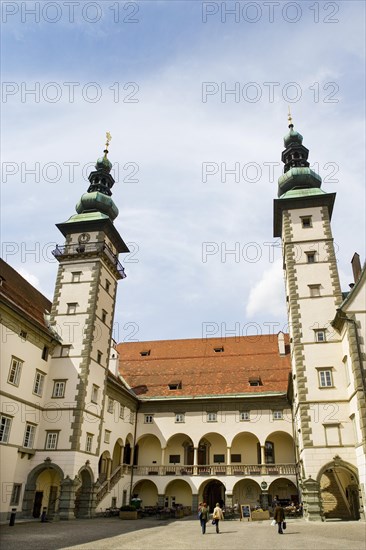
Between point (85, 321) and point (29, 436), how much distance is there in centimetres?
898

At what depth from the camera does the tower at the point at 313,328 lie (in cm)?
2736

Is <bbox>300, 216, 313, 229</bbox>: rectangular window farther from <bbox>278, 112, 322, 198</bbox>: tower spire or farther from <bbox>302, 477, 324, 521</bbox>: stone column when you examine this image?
<bbox>302, 477, 324, 521</bbox>: stone column

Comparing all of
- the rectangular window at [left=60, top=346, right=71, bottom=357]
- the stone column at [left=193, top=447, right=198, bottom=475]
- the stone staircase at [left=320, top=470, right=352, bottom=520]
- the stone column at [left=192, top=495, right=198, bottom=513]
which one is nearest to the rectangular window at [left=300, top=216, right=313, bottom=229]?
the stone staircase at [left=320, top=470, right=352, bottom=520]

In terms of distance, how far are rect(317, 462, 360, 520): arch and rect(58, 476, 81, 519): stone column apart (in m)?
14.9

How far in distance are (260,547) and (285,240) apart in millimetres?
23087

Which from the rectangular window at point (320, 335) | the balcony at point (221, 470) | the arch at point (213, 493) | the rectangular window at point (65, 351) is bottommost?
the arch at point (213, 493)

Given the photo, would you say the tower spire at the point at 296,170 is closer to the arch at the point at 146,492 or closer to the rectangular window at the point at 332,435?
the rectangular window at the point at 332,435

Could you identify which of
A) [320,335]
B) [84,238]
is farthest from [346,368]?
[84,238]

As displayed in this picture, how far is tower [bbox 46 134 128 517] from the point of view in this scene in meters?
30.5

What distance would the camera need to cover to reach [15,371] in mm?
28297

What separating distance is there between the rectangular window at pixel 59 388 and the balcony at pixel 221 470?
12.8 meters

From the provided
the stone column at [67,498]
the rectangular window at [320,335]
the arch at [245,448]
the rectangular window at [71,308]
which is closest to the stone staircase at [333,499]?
the rectangular window at [320,335]

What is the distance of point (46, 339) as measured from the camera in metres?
32.5

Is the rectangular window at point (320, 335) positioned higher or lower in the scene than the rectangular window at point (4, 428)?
higher
